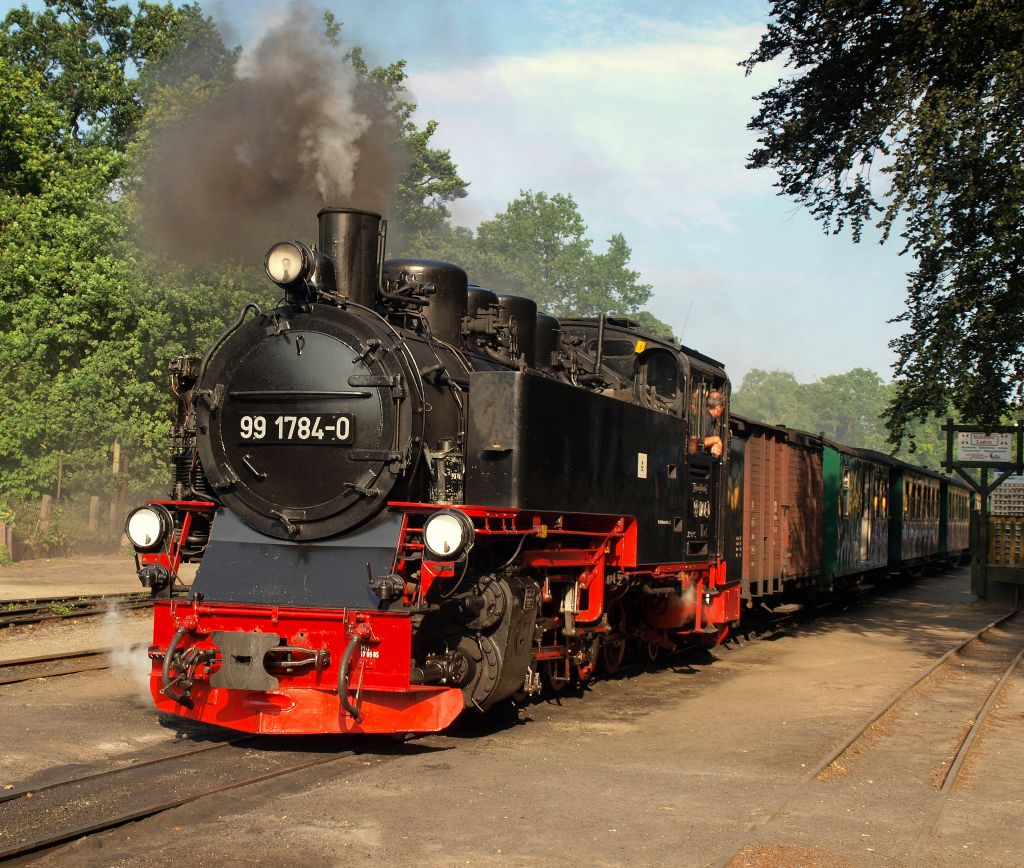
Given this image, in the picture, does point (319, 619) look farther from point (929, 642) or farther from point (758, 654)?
point (929, 642)

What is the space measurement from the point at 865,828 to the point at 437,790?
219cm

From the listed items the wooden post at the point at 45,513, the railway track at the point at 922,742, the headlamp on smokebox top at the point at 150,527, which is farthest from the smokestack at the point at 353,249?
the wooden post at the point at 45,513

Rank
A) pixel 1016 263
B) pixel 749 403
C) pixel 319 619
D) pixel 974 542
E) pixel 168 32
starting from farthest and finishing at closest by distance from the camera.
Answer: pixel 749 403 < pixel 168 32 < pixel 974 542 < pixel 1016 263 < pixel 319 619

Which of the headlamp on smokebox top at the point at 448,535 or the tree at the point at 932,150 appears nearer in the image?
the headlamp on smokebox top at the point at 448,535

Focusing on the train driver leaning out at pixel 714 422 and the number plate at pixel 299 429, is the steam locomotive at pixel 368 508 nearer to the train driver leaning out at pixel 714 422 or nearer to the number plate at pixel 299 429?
the number plate at pixel 299 429

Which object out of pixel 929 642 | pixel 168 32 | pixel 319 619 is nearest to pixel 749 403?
pixel 168 32

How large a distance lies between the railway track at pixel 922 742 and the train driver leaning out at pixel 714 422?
2768 millimetres

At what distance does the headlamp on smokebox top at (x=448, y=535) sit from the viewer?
21.2ft

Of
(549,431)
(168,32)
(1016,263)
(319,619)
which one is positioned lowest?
(319,619)

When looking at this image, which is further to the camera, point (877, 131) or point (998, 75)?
point (877, 131)

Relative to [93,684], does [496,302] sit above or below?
above

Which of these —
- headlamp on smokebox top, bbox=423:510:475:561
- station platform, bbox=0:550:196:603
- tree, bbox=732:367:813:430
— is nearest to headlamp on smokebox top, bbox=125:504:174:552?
headlamp on smokebox top, bbox=423:510:475:561

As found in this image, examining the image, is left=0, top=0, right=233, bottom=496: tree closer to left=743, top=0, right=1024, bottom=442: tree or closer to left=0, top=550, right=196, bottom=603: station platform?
left=0, top=550, right=196, bottom=603: station platform

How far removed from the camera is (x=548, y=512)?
7.55 meters
